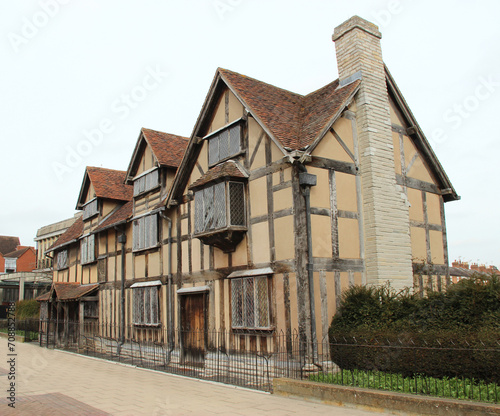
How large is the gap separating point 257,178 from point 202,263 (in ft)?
12.5

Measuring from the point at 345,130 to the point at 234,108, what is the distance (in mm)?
3609

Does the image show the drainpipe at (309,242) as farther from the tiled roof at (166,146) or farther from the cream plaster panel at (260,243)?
the tiled roof at (166,146)

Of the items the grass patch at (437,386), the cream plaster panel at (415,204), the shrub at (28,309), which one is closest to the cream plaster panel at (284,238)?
the grass patch at (437,386)

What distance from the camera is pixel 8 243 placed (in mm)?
65625

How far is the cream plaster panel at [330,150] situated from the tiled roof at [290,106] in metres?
0.45

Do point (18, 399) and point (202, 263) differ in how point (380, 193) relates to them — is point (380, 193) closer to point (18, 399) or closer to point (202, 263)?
point (202, 263)

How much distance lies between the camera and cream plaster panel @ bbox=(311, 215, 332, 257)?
12.7 meters

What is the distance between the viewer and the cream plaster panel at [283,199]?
42.5 ft

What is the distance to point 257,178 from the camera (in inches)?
557

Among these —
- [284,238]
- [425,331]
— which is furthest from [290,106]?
[425,331]

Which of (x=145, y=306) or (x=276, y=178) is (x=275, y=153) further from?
(x=145, y=306)

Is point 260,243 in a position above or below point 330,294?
above

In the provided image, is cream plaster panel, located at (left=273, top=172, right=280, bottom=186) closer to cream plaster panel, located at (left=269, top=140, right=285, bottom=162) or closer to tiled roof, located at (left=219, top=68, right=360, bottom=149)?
cream plaster panel, located at (left=269, top=140, right=285, bottom=162)

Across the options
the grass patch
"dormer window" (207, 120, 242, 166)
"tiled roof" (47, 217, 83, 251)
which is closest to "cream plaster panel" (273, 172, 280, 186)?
"dormer window" (207, 120, 242, 166)
